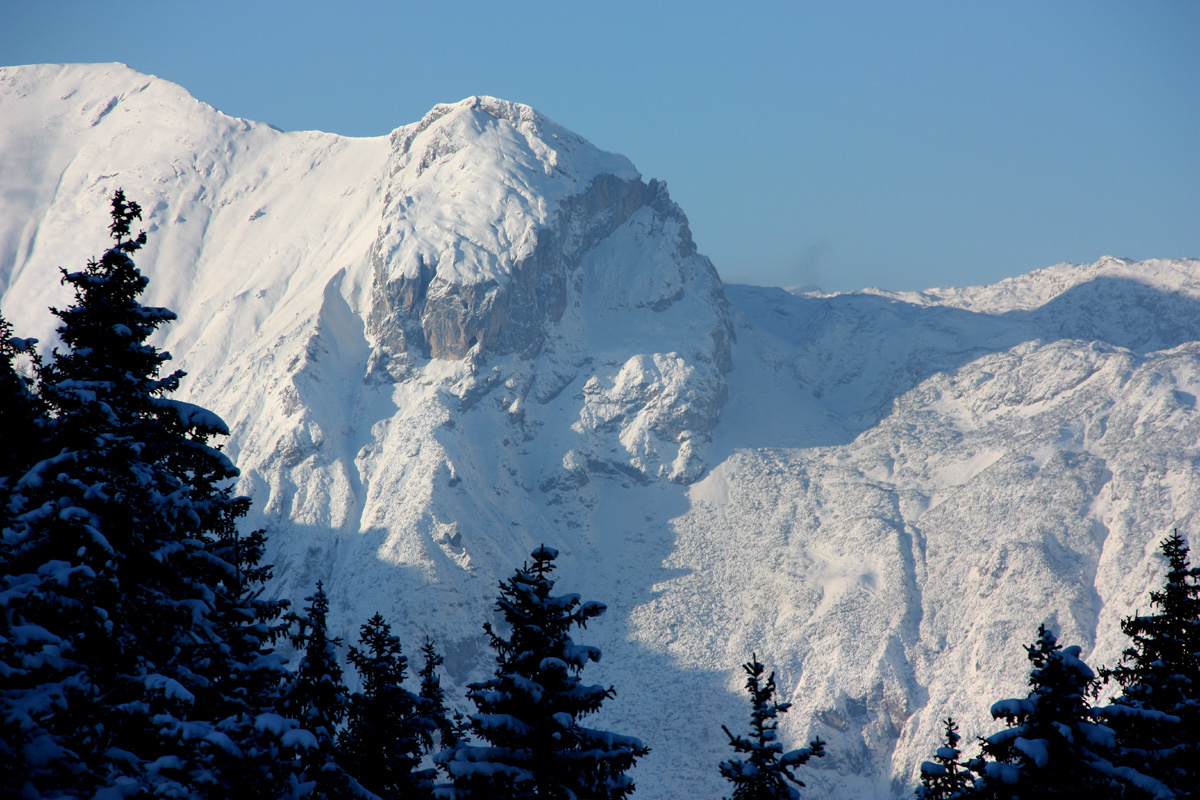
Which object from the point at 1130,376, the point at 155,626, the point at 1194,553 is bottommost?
the point at 155,626

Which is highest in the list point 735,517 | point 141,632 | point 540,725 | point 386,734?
point 735,517

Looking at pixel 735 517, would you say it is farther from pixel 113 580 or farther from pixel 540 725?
pixel 113 580

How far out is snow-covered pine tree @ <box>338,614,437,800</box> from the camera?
81.8 feet

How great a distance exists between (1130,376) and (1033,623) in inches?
2444

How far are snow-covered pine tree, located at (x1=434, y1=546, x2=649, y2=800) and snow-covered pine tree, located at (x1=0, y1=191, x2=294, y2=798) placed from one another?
3655 millimetres

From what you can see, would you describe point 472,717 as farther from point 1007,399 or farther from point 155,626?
point 1007,399

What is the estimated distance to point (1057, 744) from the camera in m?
16.4

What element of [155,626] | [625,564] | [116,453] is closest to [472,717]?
[155,626]

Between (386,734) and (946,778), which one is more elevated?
(386,734)

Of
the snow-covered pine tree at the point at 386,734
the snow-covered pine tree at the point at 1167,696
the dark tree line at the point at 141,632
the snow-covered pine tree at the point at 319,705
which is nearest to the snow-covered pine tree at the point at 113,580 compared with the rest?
the dark tree line at the point at 141,632

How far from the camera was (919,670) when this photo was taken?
134 meters

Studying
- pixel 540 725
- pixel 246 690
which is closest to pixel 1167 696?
pixel 540 725

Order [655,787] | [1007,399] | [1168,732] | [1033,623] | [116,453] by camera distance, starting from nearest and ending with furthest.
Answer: [116,453] → [1168,732] → [655,787] → [1033,623] → [1007,399]

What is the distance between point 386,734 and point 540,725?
12.1m
